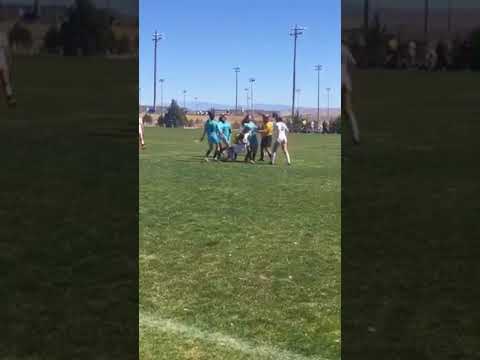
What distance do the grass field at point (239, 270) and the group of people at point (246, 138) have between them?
2.54 meters

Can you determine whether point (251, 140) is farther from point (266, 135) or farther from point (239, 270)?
point (239, 270)

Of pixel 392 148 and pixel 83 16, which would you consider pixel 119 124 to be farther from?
pixel 392 148

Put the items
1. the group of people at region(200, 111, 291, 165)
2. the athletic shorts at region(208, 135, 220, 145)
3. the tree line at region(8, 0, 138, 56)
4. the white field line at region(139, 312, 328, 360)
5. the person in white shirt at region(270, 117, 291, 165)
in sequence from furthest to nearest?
1. the athletic shorts at region(208, 135, 220, 145)
2. the group of people at region(200, 111, 291, 165)
3. the person in white shirt at region(270, 117, 291, 165)
4. the tree line at region(8, 0, 138, 56)
5. the white field line at region(139, 312, 328, 360)

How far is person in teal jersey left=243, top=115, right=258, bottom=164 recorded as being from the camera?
12115 mm

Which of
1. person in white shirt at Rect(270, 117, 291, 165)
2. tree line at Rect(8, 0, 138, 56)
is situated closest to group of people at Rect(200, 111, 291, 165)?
person in white shirt at Rect(270, 117, 291, 165)

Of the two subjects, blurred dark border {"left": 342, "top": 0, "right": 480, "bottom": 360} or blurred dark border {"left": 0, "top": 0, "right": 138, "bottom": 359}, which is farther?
blurred dark border {"left": 342, "top": 0, "right": 480, "bottom": 360}

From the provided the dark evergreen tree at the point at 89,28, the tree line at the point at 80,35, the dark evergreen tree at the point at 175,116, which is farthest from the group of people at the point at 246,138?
the dark evergreen tree at the point at 175,116

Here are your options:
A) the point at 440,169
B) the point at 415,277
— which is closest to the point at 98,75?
the point at 415,277

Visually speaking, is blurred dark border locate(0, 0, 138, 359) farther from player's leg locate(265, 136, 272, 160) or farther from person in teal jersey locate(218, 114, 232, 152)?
player's leg locate(265, 136, 272, 160)

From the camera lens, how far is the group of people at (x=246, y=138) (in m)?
12.0

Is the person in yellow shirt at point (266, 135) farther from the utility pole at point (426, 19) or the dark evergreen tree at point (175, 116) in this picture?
the dark evergreen tree at point (175, 116)

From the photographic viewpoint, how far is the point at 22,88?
24.3 feet

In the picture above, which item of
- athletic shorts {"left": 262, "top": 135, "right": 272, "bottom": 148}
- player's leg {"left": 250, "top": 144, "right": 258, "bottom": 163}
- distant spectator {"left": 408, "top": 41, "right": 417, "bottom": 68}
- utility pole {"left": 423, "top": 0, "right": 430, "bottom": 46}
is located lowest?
player's leg {"left": 250, "top": 144, "right": 258, "bottom": 163}

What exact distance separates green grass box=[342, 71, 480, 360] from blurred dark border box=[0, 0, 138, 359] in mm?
1553
